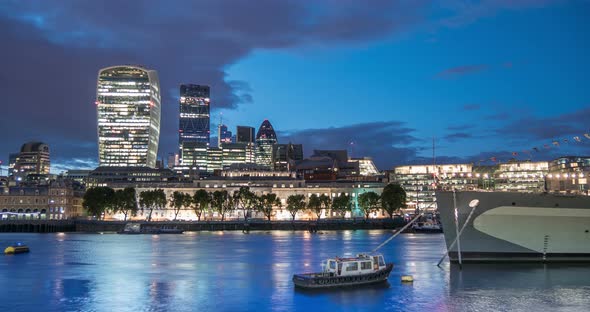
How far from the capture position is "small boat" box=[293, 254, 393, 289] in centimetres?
5081

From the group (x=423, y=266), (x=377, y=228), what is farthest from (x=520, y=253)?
(x=377, y=228)

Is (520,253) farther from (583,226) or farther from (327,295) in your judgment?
(327,295)

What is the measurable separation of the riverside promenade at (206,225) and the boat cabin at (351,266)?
128 metres

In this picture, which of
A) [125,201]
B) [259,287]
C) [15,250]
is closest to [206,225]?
[125,201]

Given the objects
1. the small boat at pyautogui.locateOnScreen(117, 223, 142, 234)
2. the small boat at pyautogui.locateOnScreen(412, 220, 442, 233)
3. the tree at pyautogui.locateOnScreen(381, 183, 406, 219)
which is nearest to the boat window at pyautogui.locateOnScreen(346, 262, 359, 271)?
the small boat at pyautogui.locateOnScreen(412, 220, 442, 233)

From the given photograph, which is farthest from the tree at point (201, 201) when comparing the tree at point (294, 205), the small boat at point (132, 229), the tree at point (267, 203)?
the small boat at point (132, 229)

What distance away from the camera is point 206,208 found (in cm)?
19550

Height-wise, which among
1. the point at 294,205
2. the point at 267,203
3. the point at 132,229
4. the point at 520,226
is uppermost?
the point at 267,203

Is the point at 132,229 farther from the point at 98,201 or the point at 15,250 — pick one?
the point at 15,250

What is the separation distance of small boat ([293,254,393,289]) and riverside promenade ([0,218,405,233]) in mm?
128404

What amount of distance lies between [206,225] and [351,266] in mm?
136745

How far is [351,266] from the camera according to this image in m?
52.7

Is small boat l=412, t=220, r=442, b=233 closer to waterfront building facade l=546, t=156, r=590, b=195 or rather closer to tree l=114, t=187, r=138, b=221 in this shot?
waterfront building facade l=546, t=156, r=590, b=195

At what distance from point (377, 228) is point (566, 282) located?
13278 cm
